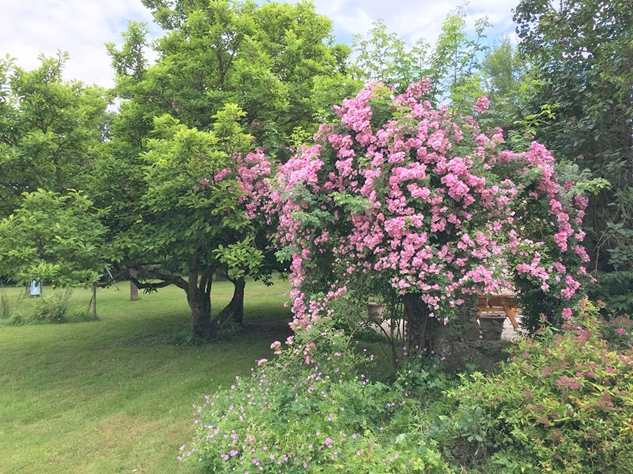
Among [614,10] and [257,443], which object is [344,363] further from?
[614,10]

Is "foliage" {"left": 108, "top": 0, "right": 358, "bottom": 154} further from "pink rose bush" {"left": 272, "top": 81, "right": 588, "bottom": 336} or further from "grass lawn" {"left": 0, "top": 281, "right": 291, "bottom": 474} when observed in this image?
"grass lawn" {"left": 0, "top": 281, "right": 291, "bottom": 474}

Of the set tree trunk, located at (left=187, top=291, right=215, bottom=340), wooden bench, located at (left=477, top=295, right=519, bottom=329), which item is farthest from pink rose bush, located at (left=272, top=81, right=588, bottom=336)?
tree trunk, located at (left=187, top=291, right=215, bottom=340)

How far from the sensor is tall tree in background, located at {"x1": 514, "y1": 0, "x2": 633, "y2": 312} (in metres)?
4.15

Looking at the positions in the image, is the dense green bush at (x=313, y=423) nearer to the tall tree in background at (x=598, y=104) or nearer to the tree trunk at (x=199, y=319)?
the tall tree in background at (x=598, y=104)

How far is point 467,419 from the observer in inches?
105

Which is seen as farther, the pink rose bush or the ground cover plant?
the pink rose bush

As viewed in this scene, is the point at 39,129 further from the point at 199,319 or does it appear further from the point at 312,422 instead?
the point at 312,422

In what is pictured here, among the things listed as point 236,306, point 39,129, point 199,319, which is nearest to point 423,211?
point 39,129

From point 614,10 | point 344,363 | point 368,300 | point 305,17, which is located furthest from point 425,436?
point 305,17

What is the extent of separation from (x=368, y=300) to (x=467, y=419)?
1.50m

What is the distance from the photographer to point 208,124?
629cm

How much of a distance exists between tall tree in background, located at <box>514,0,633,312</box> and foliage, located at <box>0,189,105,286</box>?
6061 mm

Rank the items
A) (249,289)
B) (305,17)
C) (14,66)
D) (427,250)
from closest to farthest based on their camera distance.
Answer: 1. (427,250)
2. (14,66)
3. (305,17)
4. (249,289)

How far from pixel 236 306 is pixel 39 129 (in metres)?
5.11
